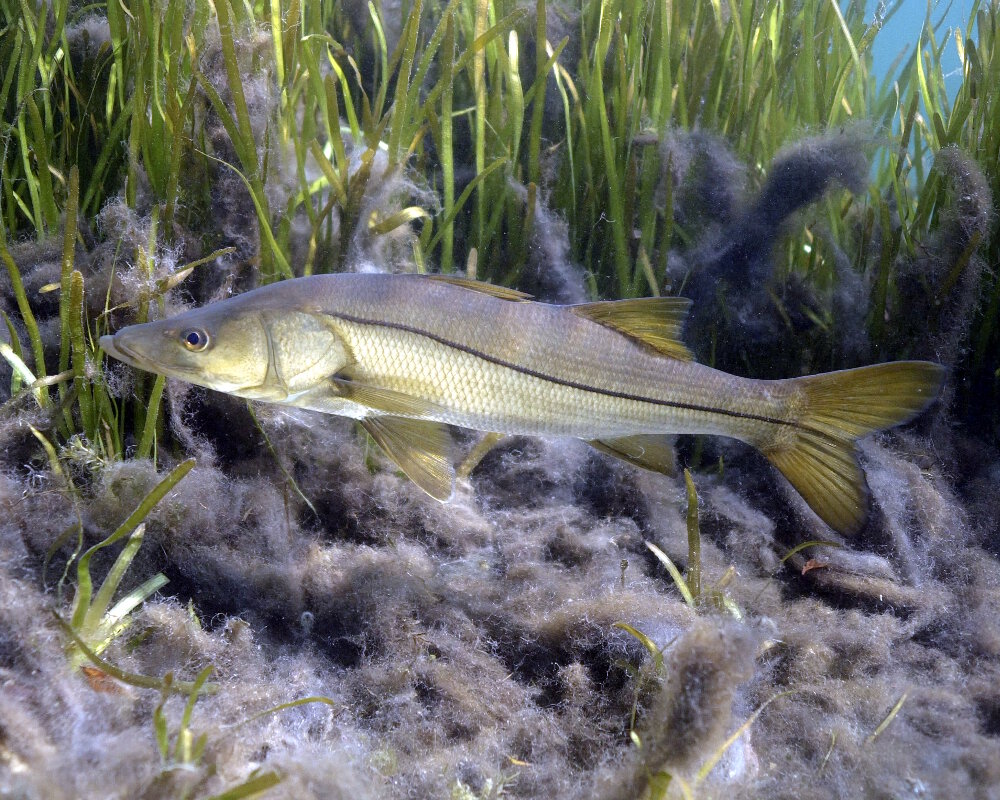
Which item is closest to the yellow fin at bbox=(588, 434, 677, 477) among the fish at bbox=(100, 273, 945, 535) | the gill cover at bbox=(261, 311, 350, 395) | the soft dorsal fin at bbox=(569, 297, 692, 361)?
the fish at bbox=(100, 273, 945, 535)

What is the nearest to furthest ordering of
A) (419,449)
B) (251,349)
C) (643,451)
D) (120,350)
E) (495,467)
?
1. (120,350)
2. (251,349)
3. (419,449)
4. (643,451)
5. (495,467)

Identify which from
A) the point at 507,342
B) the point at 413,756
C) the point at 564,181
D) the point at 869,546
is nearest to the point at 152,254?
the point at 507,342

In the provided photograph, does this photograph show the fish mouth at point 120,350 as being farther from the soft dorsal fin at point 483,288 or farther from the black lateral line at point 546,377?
the soft dorsal fin at point 483,288

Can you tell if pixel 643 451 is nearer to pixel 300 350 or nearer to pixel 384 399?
pixel 384 399

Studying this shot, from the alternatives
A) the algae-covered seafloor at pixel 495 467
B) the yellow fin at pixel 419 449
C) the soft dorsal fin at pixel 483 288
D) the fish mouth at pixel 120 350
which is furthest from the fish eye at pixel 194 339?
the soft dorsal fin at pixel 483 288

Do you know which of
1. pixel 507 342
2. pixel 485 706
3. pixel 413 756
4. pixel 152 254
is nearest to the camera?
pixel 413 756

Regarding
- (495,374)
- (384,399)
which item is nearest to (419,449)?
(384,399)

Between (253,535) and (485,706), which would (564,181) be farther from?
(485,706)

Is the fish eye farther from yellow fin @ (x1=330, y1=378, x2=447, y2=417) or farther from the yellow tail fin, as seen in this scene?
the yellow tail fin
